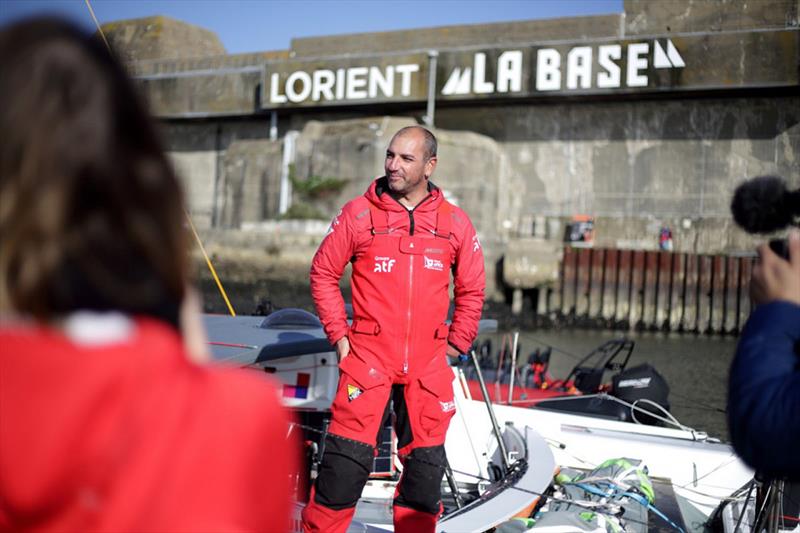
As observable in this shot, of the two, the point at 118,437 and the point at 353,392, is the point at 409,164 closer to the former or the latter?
the point at 353,392

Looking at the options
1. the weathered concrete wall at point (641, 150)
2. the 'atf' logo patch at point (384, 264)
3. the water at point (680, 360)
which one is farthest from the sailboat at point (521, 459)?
the weathered concrete wall at point (641, 150)

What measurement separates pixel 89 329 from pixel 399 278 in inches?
97.7

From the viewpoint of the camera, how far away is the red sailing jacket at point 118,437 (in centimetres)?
90

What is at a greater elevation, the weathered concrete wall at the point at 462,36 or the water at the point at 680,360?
the weathered concrete wall at the point at 462,36

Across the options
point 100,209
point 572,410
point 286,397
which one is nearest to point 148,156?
point 100,209

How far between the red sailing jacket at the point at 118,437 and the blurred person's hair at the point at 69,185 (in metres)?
0.06

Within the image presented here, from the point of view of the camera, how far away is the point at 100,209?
0.93 metres

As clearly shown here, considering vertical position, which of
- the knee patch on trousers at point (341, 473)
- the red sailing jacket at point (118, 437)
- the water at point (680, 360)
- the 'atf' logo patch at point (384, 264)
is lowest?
the water at point (680, 360)

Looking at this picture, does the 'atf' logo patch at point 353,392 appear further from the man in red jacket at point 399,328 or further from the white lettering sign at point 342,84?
the white lettering sign at point 342,84

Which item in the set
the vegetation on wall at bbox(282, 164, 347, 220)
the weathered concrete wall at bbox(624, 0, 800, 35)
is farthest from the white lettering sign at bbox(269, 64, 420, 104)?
the weathered concrete wall at bbox(624, 0, 800, 35)

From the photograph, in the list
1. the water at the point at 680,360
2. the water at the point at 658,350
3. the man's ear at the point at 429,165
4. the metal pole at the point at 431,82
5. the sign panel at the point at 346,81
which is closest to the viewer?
the man's ear at the point at 429,165

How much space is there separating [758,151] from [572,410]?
2413 centimetres

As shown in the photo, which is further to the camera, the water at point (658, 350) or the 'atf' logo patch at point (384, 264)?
the water at point (658, 350)

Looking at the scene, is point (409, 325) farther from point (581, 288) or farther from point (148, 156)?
point (581, 288)
